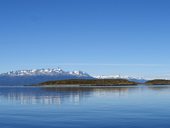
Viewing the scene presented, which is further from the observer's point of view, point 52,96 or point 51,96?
point 51,96

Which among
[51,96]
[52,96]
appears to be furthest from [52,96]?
[51,96]

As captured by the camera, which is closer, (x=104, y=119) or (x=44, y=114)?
(x=104, y=119)

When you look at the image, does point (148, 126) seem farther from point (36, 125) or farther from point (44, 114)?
point (44, 114)

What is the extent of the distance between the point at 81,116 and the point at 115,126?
24.9ft

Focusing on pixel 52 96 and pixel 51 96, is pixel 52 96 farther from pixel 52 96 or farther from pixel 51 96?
pixel 51 96

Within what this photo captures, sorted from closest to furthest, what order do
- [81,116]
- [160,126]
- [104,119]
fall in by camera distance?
[160,126], [104,119], [81,116]


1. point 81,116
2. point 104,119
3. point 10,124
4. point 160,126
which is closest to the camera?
point 160,126

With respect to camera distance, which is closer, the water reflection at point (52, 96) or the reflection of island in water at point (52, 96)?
the water reflection at point (52, 96)

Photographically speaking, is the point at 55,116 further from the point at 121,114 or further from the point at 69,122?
the point at 121,114

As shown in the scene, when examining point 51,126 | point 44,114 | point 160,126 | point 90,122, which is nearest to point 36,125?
point 51,126

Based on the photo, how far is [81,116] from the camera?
125ft

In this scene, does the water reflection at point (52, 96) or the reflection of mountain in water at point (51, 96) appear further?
the reflection of mountain in water at point (51, 96)

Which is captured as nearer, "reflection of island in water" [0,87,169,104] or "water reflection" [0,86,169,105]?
"water reflection" [0,86,169,105]

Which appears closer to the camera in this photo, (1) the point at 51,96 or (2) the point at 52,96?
(2) the point at 52,96
